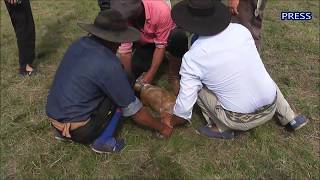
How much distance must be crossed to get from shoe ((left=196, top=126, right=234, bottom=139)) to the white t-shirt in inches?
16.3

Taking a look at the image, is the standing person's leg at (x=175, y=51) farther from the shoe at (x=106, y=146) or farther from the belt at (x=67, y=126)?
the belt at (x=67, y=126)

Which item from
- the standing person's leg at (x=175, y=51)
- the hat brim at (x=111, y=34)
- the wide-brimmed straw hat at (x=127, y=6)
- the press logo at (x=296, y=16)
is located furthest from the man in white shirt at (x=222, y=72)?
the press logo at (x=296, y=16)

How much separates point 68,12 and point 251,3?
→ 3.73 meters

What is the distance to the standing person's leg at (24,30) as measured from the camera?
4.64 m

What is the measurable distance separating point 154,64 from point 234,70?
129 centimetres

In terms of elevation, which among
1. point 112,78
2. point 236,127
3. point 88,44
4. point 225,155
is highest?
point 88,44

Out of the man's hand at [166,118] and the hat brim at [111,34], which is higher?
the hat brim at [111,34]

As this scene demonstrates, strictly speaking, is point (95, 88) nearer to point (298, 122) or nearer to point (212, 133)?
point (212, 133)

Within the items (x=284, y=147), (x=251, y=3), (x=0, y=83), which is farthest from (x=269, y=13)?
(x=0, y=83)

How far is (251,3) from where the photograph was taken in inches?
167

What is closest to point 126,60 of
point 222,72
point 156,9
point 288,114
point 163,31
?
point 163,31

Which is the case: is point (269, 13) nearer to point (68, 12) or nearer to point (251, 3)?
point (251, 3)

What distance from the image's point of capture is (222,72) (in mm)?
3303

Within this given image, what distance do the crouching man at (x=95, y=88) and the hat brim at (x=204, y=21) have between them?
41 cm
